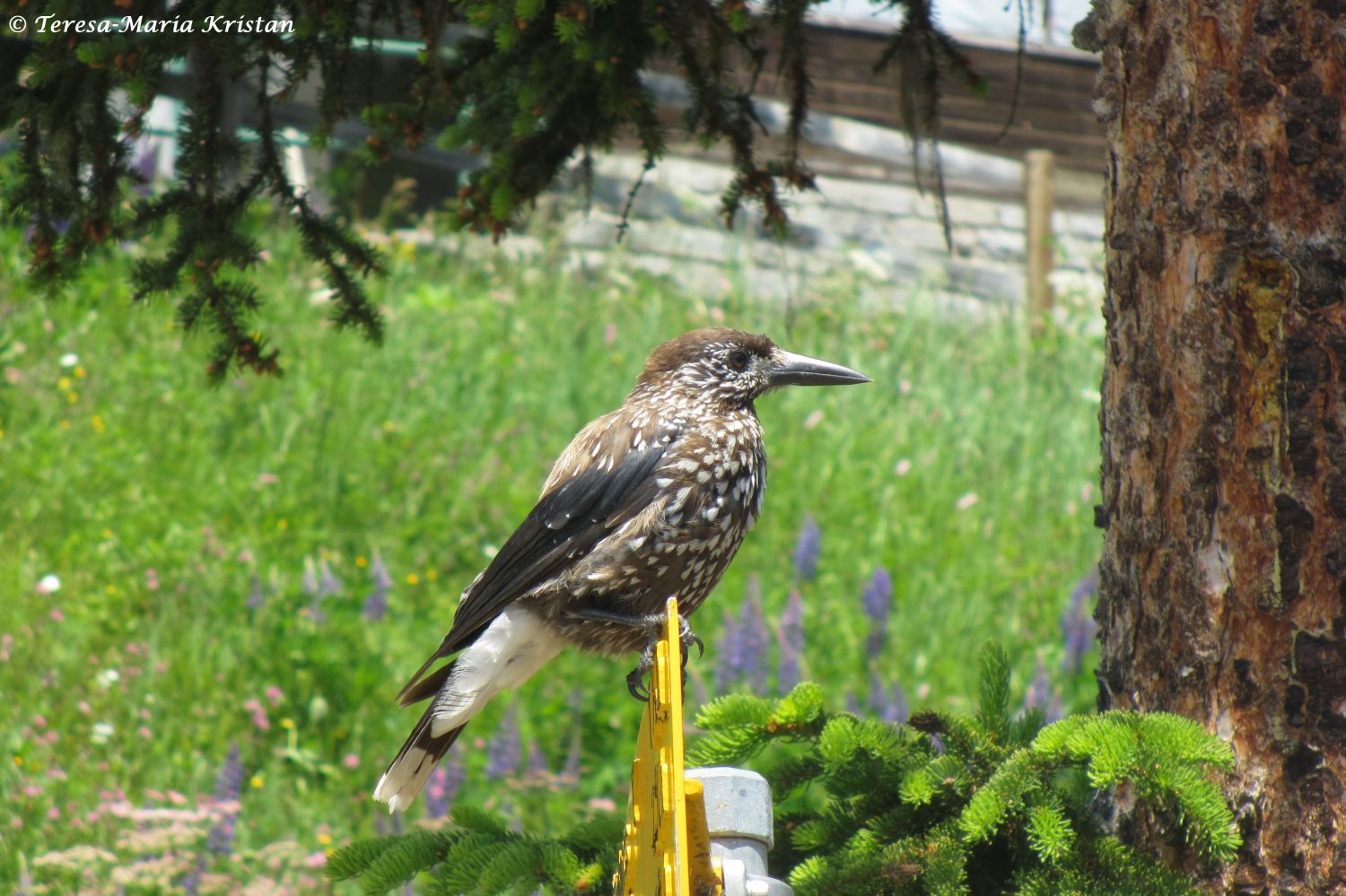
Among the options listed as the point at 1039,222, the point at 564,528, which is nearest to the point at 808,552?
the point at 564,528

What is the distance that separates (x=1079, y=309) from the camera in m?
9.06

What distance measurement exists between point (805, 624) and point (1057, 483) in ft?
6.22

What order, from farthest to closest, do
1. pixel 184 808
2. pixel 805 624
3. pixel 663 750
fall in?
pixel 805 624 → pixel 184 808 → pixel 663 750

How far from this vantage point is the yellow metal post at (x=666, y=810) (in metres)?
1.61

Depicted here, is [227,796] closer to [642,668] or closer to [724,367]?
[642,668]

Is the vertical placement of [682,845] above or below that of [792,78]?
below

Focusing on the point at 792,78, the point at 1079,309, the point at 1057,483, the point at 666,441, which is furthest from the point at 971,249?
the point at 666,441

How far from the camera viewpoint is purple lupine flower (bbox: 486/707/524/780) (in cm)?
507

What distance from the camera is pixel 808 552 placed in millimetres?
5789

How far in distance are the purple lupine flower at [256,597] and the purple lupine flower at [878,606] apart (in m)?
2.54

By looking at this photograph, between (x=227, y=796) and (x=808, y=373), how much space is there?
2840mm

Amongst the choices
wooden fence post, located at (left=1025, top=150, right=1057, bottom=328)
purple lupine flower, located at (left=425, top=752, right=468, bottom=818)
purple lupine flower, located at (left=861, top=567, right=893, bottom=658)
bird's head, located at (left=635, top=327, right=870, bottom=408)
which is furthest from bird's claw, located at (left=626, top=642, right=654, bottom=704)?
wooden fence post, located at (left=1025, top=150, right=1057, bottom=328)

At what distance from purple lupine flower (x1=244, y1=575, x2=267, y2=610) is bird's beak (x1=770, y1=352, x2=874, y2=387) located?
310 cm

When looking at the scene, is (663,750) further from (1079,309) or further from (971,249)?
(971,249)
